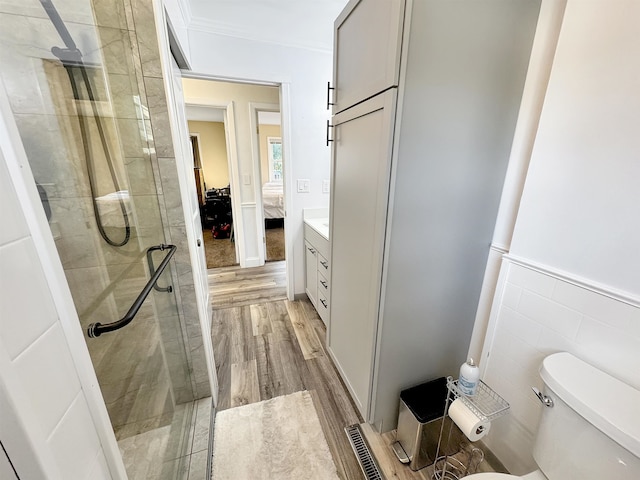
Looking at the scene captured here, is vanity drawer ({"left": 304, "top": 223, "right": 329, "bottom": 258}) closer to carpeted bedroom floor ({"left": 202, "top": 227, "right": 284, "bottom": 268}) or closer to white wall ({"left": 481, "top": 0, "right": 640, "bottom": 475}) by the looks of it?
white wall ({"left": 481, "top": 0, "right": 640, "bottom": 475})

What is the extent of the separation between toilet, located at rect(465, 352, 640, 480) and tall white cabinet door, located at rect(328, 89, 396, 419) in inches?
25.7

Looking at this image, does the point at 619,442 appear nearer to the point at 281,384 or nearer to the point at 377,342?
the point at 377,342

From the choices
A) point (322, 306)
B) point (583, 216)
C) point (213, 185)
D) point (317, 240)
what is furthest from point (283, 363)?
point (213, 185)

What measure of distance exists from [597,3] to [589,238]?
0.76m

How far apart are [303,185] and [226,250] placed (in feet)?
7.62

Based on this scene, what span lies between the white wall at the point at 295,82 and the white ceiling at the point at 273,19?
6 cm

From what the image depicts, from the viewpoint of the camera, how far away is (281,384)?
1.80 m

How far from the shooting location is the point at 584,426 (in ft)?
2.60

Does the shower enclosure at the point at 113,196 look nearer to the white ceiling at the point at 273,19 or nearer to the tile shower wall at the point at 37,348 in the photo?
the tile shower wall at the point at 37,348

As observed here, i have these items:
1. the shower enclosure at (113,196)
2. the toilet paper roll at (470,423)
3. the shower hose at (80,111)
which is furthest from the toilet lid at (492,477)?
the shower hose at (80,111)

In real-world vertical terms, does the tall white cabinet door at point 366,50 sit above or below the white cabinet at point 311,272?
above

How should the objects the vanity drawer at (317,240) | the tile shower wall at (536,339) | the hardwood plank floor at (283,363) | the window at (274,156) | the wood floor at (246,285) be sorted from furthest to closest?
the window at (274,156)
the wood floor at (246,285)
the vanity drawer at (317,240)
the hardwood plank floor at (283,363)
the tile shower wall at (536,339)

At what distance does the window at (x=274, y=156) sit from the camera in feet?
25.5

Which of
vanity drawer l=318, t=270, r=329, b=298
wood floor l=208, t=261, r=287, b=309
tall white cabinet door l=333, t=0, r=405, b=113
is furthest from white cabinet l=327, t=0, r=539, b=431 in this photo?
wood floor l=208, t=261, r=287, b=309
